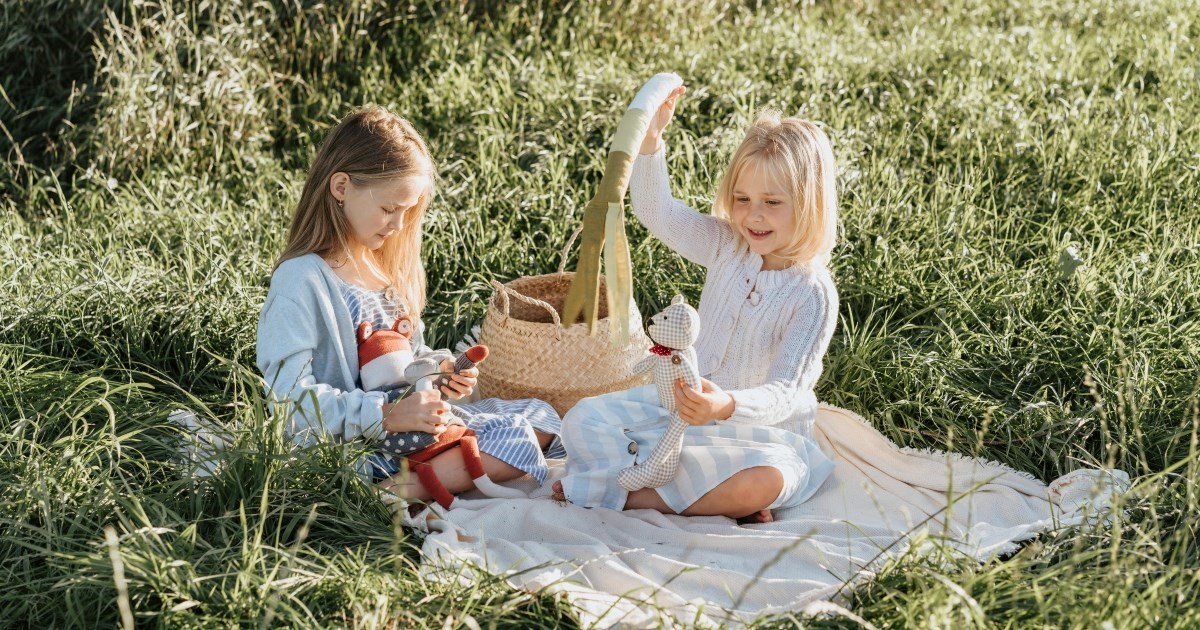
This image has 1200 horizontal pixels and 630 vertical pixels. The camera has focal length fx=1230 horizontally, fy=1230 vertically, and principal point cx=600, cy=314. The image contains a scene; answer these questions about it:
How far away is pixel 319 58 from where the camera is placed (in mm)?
5855

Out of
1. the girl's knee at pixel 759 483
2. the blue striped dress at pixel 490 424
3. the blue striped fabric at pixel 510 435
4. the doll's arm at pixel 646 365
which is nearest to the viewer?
the doll's arm at pixel 646 365

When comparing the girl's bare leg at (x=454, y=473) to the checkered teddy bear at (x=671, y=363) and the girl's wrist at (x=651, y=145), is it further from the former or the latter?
the girl's wrist at (x=651, y=145)

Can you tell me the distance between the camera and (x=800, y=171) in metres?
3.39

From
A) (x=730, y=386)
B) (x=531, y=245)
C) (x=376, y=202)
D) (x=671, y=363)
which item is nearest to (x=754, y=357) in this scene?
(x=730, y=386)

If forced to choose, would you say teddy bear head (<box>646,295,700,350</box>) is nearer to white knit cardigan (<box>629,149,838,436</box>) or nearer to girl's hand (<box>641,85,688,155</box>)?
white knit cardigan (<box>629,149,838,436</box>)

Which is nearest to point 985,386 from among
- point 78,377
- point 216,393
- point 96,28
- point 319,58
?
point 216,393

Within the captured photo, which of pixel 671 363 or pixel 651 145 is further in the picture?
pixel 651 145

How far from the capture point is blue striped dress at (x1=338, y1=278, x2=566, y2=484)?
348cm

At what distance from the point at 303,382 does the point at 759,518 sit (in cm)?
129

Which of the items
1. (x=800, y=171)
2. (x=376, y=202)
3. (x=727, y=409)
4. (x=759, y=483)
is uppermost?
(x=800, y=171)

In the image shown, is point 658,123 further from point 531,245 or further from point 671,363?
point 531,245

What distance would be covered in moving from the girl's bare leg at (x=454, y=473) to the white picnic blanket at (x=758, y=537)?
0.08 m

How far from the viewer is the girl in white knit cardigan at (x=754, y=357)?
10.7 ft

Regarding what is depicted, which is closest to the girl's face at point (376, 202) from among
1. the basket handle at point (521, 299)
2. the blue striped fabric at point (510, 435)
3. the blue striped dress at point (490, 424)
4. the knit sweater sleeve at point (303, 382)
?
the blue striped dress at point (490, 424)
